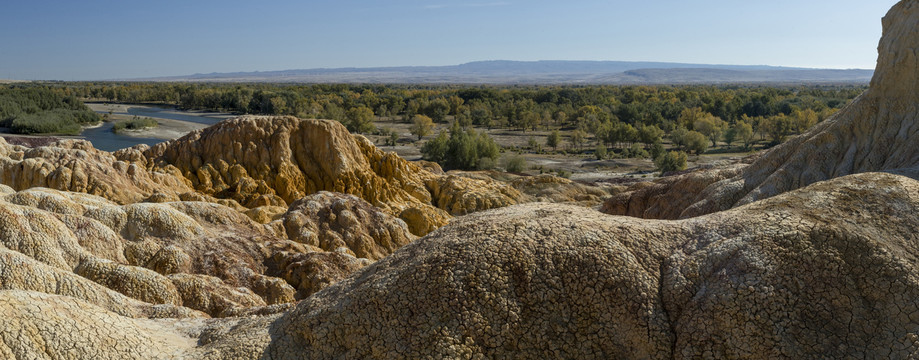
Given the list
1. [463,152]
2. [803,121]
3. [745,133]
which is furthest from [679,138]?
[463,152]

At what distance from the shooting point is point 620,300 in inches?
372

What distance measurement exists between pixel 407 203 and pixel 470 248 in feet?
101

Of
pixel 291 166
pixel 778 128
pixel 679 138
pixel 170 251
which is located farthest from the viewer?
pixel 778 128

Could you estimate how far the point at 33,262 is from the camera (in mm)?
12391

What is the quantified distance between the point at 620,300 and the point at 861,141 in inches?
547

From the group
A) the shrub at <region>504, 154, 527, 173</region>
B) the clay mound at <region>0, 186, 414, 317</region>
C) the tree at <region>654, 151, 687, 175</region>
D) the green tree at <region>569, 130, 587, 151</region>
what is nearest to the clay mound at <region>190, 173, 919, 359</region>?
the clay mound at <region>0, 186, 414, 317</region>

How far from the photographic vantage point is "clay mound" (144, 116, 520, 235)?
36844 mm

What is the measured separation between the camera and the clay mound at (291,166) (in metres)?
36.8

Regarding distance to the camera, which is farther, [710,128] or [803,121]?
[710,128]

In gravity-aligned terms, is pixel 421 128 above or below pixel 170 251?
below

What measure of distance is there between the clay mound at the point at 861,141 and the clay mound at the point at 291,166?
16.5 meters

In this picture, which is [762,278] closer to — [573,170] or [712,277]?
[712,277]

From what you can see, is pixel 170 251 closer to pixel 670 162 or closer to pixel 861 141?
pixel 861 141

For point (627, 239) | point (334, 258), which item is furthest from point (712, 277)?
point (334, 258)
